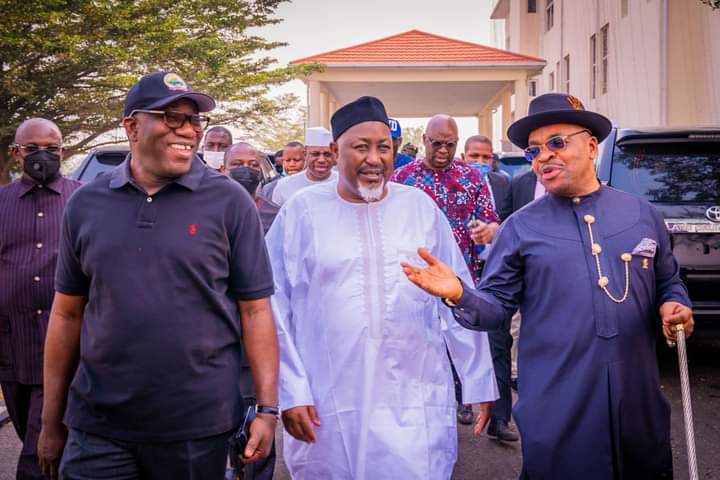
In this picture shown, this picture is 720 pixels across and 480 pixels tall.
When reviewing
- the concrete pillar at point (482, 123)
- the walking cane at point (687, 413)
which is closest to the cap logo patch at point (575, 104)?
the walking cane at point (687, 413)

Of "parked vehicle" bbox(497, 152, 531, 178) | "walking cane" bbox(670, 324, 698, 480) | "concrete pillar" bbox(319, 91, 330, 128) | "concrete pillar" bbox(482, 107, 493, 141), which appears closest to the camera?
"walking cane" bbox(670, 324, 698, 480)

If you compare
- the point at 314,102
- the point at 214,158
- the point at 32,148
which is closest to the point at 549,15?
the point at 314,102

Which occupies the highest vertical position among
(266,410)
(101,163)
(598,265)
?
(101,163)

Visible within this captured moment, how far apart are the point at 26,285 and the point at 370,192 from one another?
2.12 metres

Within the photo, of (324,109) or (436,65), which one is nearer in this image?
(436,65)

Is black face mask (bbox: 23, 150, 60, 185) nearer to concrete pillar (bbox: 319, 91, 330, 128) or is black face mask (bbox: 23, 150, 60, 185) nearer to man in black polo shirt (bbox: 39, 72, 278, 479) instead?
man in black polo shirt (bbox: 39, 72, 278, 479)

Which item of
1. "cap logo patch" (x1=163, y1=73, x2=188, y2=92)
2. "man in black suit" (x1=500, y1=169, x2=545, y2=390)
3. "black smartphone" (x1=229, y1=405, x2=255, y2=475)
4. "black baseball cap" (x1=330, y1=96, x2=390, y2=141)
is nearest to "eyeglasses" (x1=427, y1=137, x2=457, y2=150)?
"man in black suit" (x1=500, y1=169, x2=545, y2=390)

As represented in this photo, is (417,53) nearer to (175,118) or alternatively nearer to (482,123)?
(482,123)

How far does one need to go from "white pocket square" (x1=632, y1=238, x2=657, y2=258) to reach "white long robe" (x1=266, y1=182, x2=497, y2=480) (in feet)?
2.80

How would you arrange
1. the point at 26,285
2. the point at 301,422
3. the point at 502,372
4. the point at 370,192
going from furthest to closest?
the point at 502,372 → the point at 26,285 → the point at 370,192 → the point at 301,422

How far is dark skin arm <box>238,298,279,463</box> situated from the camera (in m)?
3.08

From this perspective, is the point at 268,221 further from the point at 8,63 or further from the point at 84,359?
the point at 8,63

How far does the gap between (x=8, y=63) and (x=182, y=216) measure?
22.2 meters

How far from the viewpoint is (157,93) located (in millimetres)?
3018
